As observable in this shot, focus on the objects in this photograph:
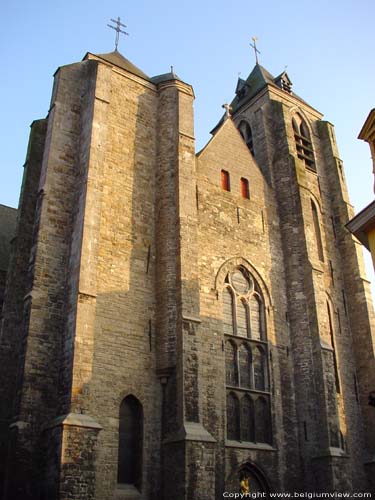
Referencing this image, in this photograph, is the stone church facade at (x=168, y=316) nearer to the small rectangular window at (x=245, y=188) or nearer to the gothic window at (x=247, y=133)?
the small rectangular window at (x=245, y=188)

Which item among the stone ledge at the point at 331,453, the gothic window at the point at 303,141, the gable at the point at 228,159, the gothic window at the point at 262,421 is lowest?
the stone ledge at the point at 331,453

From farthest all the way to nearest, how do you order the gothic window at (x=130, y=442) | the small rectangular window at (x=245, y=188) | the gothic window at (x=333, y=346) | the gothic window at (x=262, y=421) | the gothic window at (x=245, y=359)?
the small rectangular window at (x=245, y=188) → the gothic window at (x=333, y=346) → the gothic window at (x=262, y=421) → the gothic window at (x=245, y=359) → the gothic window at (x=130, y=442)

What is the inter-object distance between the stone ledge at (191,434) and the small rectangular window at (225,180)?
26.6 ft

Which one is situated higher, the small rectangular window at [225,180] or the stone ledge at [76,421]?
the small rectangular window at [225,180]

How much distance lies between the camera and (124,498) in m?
11.9

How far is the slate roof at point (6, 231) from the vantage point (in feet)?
61.5

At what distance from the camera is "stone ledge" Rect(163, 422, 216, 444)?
467 inches

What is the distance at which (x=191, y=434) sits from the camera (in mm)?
11906

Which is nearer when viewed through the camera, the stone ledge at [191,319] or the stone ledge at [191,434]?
the stone ledge at [191,434]

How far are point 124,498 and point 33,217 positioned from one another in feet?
25.3

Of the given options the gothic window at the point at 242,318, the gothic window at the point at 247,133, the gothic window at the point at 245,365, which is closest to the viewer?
the gothic window at the point at 245,365

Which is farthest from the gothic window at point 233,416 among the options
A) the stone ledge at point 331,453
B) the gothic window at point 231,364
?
the stone ledge at point 331,453

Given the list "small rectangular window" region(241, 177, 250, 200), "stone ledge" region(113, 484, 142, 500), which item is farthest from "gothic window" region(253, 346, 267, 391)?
"small rectangular window" region(241, 177, 250, 200)

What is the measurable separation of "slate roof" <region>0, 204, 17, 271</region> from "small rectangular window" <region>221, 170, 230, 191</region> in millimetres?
7671
